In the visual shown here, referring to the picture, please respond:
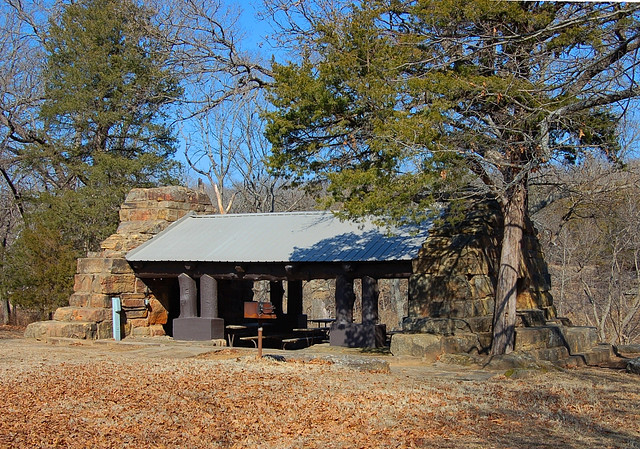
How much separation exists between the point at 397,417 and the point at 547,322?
921cm

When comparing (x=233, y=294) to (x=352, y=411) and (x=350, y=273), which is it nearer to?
(x=350, y=273)

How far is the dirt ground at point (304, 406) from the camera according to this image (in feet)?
23.1

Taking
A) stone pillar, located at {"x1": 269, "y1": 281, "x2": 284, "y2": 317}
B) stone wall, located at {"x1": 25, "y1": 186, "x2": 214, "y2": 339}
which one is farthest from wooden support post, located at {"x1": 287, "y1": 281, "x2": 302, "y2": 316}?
stone wall, located at {"x1": 25, "y1": 186, "x2": 214, "y2": 339}

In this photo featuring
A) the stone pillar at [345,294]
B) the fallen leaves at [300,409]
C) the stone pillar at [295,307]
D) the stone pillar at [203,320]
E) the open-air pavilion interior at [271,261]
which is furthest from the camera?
→ the stone pillar at [295,307]

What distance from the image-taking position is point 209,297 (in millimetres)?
17828

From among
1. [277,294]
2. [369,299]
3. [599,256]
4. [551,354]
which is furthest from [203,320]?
[599,256]

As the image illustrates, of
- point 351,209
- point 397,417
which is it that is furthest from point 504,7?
point 397,417

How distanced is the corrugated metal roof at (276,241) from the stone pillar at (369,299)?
643mm

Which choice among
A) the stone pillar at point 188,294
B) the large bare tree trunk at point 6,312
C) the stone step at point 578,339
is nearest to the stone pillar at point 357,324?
the stone step at point 578,339

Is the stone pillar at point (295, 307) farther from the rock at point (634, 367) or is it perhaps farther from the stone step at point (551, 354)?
the rock at point (634, 367)

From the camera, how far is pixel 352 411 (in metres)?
8.18

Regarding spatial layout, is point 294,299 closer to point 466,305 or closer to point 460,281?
point 460,281

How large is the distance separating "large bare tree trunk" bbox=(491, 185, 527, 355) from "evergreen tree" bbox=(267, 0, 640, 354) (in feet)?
0.07

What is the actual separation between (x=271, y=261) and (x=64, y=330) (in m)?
5.42
